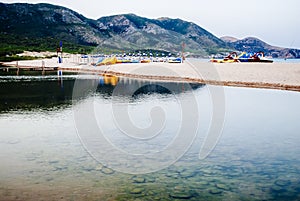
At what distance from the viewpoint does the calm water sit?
35.4 feet

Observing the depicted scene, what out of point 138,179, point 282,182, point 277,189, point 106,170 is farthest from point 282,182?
point 106,170

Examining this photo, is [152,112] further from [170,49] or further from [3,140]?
[170,49]

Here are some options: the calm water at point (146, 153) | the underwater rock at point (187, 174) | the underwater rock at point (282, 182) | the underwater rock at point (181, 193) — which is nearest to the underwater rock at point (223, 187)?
the calm water at point (146, 153)

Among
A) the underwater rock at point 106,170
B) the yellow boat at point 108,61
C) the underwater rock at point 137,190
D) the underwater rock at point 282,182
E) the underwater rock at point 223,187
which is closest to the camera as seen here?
the underwater rock at point 137,190

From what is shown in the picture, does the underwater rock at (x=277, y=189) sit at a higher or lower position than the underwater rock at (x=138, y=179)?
higher

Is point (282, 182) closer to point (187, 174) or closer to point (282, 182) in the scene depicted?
point (282, 182)

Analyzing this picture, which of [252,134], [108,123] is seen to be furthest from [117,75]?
[252,134]

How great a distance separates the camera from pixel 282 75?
4597 centimetres

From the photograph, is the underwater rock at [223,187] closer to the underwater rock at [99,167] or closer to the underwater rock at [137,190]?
the underwater rock at [137,190]

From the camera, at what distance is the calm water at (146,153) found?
10.8 m

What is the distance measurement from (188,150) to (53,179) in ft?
22.6

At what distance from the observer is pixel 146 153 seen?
598 inches

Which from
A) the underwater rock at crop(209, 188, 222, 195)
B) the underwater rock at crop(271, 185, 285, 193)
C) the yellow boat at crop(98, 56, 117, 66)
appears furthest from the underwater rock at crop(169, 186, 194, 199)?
the yellow boat at crop(98, 56, 117, 66)

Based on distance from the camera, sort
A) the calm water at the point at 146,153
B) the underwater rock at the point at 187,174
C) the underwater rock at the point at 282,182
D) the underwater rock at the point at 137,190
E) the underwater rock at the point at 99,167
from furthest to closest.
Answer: the underwater rock at the point at 99,167 → the underwater rock at the point at 187,174 → the underwater rock at the point at 282,182 → the calm water at the point at 146,153 → the underwater rock at the point at 137,190
